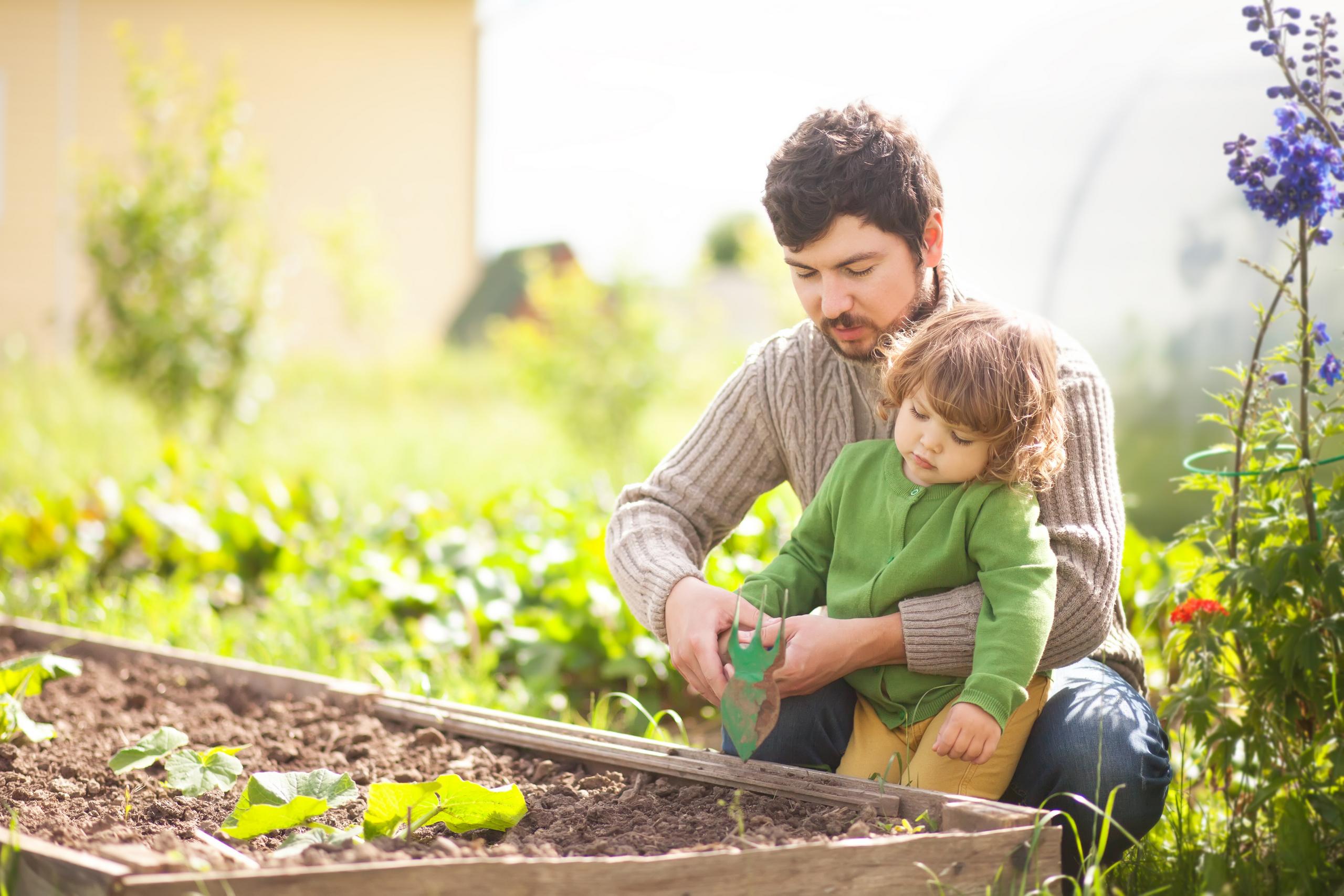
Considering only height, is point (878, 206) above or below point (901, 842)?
above

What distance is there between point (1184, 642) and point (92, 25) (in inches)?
598

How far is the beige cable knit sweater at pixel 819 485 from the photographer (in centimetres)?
185

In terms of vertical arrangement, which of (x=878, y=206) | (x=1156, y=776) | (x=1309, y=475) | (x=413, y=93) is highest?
(x=413, y=93)

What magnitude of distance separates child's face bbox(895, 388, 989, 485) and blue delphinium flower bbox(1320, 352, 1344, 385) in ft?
1.79

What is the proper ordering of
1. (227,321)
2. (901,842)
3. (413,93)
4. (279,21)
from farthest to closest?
(413,93)
(279,21)
(227,321)
(901,842)

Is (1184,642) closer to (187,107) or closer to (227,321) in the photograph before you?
(227,321)

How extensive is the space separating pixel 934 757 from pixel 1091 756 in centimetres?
25

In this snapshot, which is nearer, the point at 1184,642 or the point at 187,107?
the point at 1184,642

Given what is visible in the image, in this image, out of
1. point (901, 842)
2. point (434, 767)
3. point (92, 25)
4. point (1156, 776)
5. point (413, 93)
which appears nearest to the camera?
point (901, 842)

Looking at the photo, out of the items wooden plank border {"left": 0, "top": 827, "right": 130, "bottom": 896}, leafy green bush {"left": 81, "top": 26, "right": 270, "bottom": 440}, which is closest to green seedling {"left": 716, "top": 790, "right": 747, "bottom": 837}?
wooden plank border {"left": 0, "top": 827, "right": 130, "bottom": 896}

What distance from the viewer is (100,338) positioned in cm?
765

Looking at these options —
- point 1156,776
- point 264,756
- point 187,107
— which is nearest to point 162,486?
point 264,756

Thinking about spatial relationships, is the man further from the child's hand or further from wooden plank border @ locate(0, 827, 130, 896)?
wooden plank border @ locate(0, 827, 130, 896)

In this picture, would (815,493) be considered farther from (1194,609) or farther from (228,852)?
(228,852)
